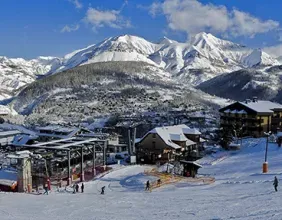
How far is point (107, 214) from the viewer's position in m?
25.9

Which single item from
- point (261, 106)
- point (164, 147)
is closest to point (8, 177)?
point (164, 147)

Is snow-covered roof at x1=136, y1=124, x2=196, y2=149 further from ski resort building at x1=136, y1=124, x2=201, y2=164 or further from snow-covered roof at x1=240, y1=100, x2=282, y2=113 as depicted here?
snow-covered roof at x1=240, y1=100, x2=282, y2=113

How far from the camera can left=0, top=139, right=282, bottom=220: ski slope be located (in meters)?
24.5

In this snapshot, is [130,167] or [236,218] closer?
[236,218]

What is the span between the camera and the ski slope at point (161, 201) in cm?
2453

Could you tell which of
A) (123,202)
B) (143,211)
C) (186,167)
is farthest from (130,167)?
(143,211)

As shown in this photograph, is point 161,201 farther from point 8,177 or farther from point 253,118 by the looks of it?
point 253,118

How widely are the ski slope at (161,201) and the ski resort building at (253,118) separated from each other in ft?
127

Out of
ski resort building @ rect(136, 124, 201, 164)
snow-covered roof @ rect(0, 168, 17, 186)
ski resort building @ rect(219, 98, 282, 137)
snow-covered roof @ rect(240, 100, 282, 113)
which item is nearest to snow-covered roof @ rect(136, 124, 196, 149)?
ski resort building @ rect(136, 124, 201, 164)

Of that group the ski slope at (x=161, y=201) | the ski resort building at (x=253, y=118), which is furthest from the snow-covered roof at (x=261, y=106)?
the ski slope at (x=161, y=201)

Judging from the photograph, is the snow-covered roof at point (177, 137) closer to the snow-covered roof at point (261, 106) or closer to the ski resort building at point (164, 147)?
the ski resort building at point (164, 147)

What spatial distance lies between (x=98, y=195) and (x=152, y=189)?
16.1ft

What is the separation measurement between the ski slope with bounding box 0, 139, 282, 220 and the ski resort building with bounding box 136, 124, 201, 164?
17176 mm

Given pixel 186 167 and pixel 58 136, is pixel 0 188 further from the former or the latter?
pixel 58 136
